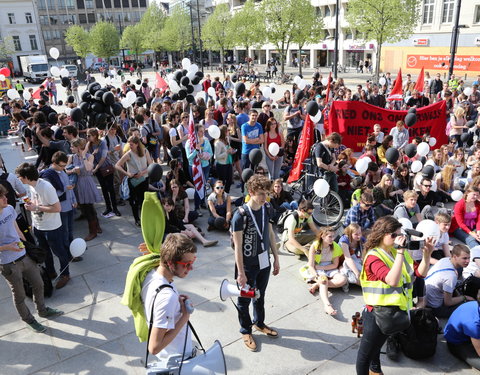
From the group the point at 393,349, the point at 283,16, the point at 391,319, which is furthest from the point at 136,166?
the point at 283,16

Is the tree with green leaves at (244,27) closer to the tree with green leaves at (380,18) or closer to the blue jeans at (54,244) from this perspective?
the tree with green leaves at (380,18)

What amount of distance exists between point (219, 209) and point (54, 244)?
280 cm

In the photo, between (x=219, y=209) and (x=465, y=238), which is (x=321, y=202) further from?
(x=465, y=238)

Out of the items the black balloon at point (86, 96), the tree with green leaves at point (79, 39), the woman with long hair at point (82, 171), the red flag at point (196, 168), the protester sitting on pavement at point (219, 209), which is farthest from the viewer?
the tree with green leaves at point (79, 39)

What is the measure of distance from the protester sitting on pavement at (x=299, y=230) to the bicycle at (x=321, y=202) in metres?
1.09

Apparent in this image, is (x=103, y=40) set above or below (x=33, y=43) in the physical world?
below

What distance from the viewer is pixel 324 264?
5199mm

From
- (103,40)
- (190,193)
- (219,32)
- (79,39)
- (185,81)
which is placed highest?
(79,39)

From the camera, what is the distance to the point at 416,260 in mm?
5461

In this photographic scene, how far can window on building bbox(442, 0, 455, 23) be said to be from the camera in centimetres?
3475

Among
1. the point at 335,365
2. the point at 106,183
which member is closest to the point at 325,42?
the point at 106,183

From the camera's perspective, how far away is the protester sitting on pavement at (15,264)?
3.97 m

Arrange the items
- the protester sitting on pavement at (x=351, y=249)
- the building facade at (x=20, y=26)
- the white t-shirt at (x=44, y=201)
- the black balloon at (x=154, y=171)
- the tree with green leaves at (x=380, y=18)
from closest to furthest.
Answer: the white t-shirt at (x=44, y=201) → the protester sitting on pavement at (x=351, y=249) → the black balloon at (x=154, y=171) → the tree with green leaves at (x=380, y=18) → the building facade at (x=20, y=26)

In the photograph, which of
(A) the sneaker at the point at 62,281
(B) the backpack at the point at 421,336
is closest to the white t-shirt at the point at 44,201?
(A) the sneaker at the point at 62,281
